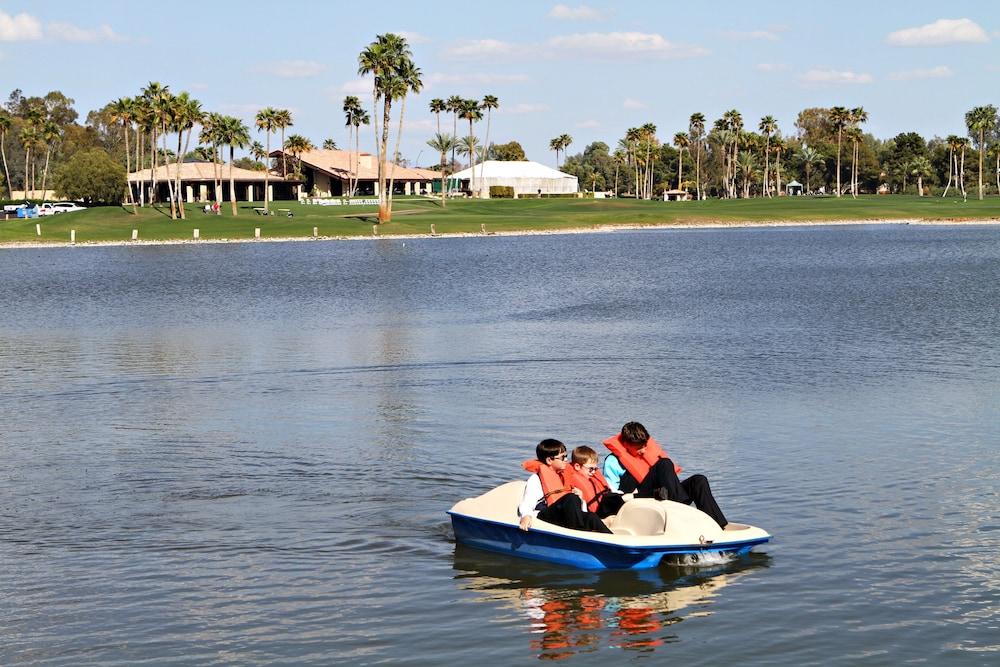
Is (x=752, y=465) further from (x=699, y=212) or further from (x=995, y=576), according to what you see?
(x=699, y=212)

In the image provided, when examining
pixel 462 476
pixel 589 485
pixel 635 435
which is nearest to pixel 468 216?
pixel 462 476

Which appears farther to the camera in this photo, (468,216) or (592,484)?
(468,216)

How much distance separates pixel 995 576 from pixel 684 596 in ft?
12.4

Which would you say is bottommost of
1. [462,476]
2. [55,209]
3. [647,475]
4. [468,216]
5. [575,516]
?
[462,476]

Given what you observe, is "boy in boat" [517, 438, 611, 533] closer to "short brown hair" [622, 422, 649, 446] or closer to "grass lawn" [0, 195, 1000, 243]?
"short brown hair" [622, 422, 649, 446]

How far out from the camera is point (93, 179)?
156750 millimetres

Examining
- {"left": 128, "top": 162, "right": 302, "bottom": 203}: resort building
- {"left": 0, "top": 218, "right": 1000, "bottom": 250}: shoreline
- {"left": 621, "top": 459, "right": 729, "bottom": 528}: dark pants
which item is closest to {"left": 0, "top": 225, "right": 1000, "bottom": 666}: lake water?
{"left": 621, "top": 459, "right": 729, "bottom": 528}: dark pants

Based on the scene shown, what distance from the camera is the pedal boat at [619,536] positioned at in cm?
1579

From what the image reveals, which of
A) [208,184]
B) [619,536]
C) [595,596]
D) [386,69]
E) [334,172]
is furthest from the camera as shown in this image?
[334,172]

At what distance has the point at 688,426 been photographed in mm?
26016

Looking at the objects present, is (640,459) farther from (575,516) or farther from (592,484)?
(575,516)

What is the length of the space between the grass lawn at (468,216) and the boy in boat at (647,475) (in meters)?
105

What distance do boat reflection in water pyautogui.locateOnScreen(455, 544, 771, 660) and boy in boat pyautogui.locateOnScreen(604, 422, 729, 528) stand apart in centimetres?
86

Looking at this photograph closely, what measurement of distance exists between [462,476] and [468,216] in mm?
123662
